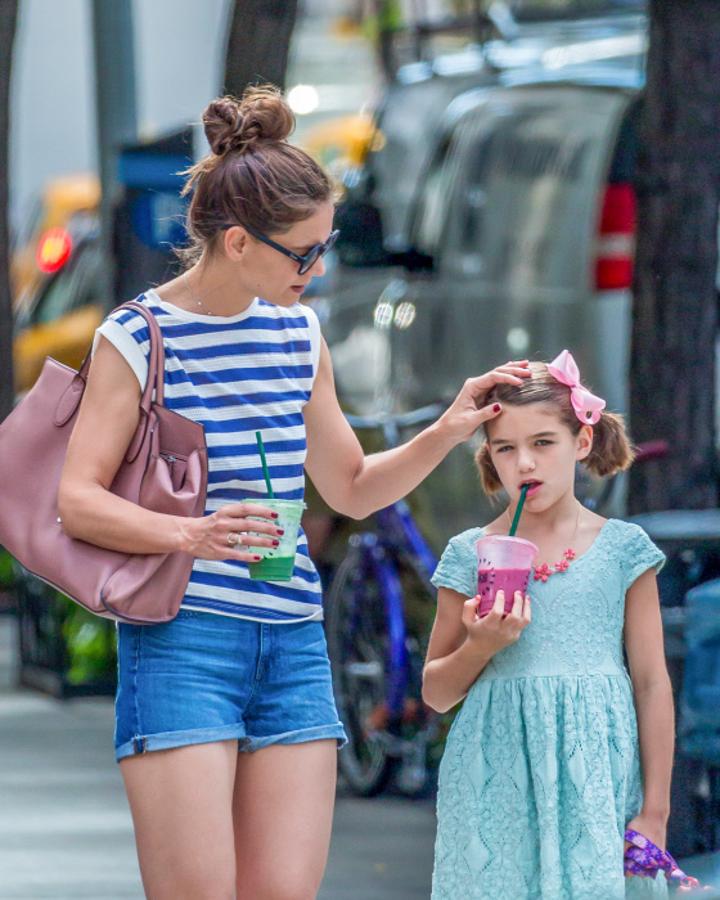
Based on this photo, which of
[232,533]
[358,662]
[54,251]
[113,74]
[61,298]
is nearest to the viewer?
[232,533]

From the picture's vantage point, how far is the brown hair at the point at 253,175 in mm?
3475

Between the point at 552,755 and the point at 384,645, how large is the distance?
393 centimetres

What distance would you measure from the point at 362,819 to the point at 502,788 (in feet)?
12.2

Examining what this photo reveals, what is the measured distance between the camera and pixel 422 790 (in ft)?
24.4

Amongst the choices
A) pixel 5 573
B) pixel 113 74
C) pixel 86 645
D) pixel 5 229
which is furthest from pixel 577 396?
pixel 5 573

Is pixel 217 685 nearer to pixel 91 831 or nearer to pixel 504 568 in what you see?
pixel 504 568

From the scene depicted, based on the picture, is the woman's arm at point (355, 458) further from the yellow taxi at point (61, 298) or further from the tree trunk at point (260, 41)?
the yellow taxi at point (61, 298)

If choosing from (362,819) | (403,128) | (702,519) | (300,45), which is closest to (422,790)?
(362,819)

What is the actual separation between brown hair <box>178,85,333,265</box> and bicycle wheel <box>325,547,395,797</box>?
12.8 ft

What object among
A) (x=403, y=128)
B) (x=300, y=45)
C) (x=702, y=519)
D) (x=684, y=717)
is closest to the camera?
(x=684, y=717)

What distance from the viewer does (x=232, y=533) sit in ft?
10.8

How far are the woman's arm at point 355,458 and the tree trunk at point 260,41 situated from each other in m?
3.98

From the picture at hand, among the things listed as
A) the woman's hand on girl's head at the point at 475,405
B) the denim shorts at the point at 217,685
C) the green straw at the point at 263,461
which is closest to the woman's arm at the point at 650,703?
the woman's hand on girl's head at the point at 475,405

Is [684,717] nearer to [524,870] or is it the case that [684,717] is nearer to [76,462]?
[524,870]
